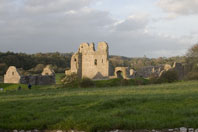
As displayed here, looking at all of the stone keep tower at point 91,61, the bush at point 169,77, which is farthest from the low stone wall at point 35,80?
the bush at point 169,77

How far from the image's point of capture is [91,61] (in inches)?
1945

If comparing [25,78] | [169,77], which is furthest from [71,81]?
[169,77]

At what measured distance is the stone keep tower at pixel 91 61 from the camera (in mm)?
48406

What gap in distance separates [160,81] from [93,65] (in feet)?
44.2

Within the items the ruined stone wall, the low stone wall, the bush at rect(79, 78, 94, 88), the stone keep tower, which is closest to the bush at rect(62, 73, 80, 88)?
the bush at rect(79, 78, 94, 88)

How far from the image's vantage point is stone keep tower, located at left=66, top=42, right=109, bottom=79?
48406mm

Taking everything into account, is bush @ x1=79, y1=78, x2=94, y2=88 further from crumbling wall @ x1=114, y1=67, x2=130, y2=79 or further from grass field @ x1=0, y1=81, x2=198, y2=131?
grass field @ x1=0, y1=81, x2=198, y2=131

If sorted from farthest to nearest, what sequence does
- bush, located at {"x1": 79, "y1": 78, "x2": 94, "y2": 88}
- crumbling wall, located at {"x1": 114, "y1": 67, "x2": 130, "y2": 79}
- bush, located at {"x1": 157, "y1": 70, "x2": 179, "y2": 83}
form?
crumbling wall, located at {"x1": 114, "y1": 67, "x2": 130, "y2": 79} → bush, located at {"x1": 157, "y1": 70, "x2": 179, "y2": 83} → bush, located at {"x1": 79, "y1": 78, "x2": 94, "y2": 88}

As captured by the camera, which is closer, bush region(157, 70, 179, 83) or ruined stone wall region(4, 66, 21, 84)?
bush region(157, 70, 179, 83)

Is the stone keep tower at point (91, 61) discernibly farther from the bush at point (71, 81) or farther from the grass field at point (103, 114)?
the grass field at point (103, 114)

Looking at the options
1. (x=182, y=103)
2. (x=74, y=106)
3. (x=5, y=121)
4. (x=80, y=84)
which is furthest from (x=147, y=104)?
(x=80, y=84)

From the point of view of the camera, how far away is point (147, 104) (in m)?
13.9

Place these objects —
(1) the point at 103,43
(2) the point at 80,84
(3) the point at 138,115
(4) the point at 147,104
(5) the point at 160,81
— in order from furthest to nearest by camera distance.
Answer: (1) the point at 103,43 → (5) the point at 160,81 → (2) the point at 80,84 → (4) the point at 147,104 → (3) the point at 138,115

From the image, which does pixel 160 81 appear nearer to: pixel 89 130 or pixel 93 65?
pixel 93 65
